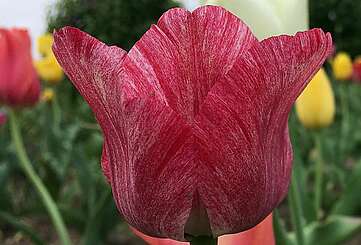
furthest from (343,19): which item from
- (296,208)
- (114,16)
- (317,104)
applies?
(296,208)

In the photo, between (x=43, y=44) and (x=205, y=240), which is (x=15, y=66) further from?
(x=43, y=44)

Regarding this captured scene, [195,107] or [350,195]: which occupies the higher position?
[195,107]

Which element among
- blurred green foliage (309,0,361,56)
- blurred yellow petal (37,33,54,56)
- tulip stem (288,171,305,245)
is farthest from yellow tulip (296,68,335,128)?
blurred green foliage (309,0,361,56)

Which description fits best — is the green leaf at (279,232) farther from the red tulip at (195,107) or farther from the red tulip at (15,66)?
the red tulip at (15,66)

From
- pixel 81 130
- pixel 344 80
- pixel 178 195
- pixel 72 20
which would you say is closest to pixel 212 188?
pixel 178 195

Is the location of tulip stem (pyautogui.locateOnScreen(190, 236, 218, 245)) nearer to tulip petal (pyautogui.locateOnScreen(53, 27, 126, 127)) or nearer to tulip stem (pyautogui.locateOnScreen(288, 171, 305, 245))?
tulip petal (pyautogui.locateOnScreen(53, 27, 126, 127))

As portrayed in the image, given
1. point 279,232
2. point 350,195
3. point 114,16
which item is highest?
point 114,16

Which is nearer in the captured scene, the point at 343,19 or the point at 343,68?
the point at 343,68
